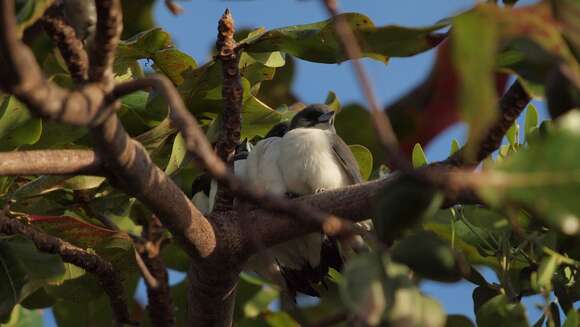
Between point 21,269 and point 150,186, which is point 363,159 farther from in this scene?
point 150,186

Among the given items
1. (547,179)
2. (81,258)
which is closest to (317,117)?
(81,258)

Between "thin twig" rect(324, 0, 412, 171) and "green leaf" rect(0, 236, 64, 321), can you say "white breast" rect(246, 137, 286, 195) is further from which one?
"thin twig" rect(324, 0, 412, 171)

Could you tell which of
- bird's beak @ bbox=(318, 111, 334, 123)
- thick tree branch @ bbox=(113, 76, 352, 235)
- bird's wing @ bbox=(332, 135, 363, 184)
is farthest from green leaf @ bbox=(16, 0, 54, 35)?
bird's beak @ bbox=(318, 111, 334, 123)

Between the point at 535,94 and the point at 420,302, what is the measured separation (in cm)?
73

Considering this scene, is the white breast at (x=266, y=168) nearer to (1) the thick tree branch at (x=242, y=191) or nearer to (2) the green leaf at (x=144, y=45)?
(2) the green leaf at (x=144, y=45)

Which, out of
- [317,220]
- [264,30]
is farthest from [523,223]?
[317,220]

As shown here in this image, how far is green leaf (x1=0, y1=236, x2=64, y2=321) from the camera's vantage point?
2756mm

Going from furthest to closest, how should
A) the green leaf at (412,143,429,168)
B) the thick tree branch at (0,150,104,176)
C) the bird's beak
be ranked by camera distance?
the bird's beak, the green leaf at (412,143,429,168), the thick tree branch at (0,150,104,176)

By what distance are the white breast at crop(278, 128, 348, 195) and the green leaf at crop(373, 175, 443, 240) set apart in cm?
265

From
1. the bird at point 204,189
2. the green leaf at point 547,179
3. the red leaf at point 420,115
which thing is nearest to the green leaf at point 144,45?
the red leaf at point 420,115

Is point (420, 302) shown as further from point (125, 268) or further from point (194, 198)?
point (194, 198)

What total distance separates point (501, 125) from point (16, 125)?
1.48m

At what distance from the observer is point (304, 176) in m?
4.15

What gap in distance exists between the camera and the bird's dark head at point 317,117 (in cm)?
446
